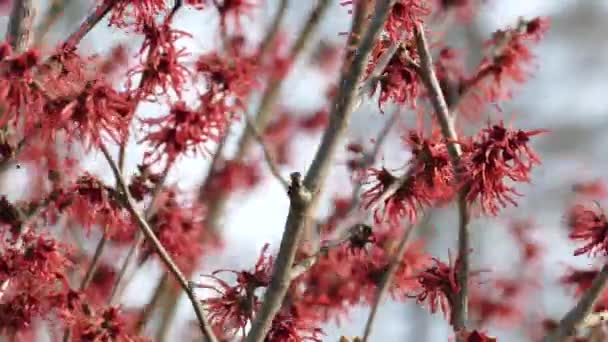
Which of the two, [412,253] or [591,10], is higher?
[591,10]

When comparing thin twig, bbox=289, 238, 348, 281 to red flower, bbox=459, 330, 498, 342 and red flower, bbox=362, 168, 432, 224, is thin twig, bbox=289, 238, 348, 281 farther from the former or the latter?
red flower, bbox=459, 330, 498, 342

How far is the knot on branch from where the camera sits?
210 cm

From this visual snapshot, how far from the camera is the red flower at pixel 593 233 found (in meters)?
2.40

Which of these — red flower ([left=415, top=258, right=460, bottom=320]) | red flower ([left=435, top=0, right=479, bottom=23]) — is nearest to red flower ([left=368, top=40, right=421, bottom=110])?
red flower ([left=415, top=258, right=460, bottom=320])

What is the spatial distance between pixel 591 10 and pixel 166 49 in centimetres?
1432

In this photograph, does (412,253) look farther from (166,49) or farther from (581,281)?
(166,49)

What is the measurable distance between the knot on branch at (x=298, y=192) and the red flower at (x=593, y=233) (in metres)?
0.69

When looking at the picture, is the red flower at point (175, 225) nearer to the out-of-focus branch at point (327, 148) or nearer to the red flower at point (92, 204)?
the red flower at point (92, 204)

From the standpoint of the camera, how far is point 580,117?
1545 cm

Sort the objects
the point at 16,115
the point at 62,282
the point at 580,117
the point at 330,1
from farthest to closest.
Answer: the point at 580,117 → the point at 330,1 → the point at 62,282 → the point at 16,115

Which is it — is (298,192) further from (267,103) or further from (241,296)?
(267,103)

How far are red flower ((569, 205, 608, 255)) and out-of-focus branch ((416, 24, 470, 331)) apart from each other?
0.25 m

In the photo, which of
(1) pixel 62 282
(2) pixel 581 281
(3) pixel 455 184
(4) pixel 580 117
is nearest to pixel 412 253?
(2) pixel 581 281

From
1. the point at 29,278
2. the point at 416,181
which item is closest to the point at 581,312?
the point at 416,181
